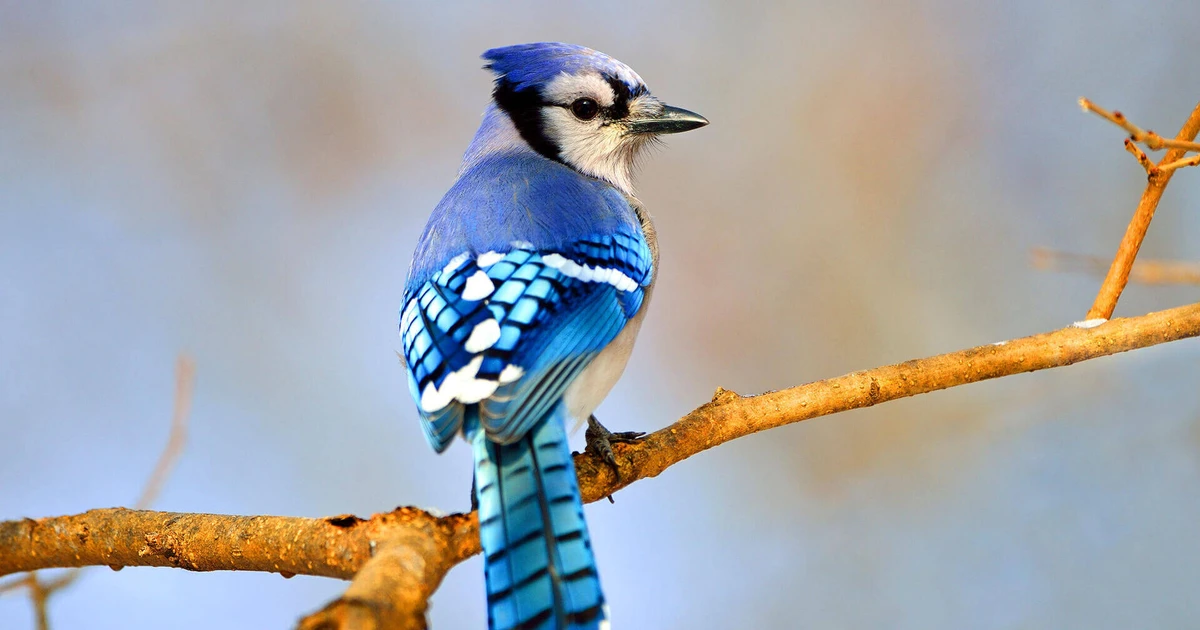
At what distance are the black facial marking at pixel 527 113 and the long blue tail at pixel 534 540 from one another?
1.05 m

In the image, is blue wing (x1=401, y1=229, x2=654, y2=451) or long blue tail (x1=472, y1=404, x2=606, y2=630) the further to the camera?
blue wing (x1=401, y1=229, x2=654, y2=451)

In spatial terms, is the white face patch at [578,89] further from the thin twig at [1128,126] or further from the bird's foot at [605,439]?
the thin twig at [1128,126]

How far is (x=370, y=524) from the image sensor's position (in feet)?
4.35

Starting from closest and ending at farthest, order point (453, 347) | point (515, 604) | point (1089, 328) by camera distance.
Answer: point (515, 604)
point (453, 347)
point (1089, 328)

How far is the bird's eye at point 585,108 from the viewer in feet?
7.34

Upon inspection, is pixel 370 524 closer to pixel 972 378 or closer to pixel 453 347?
pixel 453 347

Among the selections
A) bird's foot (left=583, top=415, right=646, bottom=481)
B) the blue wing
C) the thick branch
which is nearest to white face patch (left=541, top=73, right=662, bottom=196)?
the blue wing

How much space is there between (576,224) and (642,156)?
2.03 feet

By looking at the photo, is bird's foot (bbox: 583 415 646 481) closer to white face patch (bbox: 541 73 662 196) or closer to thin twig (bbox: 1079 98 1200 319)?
white face patch (bbox: 541 73 662 196)

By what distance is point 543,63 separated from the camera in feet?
7.17

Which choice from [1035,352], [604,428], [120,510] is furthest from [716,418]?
[120,510]

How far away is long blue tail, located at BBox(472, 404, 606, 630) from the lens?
125cm

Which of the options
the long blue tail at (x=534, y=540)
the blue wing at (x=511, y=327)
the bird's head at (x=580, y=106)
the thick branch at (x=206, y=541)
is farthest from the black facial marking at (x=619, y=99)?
the thick branch at (x=206, y=541)

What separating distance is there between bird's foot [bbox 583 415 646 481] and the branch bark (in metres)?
0.02
